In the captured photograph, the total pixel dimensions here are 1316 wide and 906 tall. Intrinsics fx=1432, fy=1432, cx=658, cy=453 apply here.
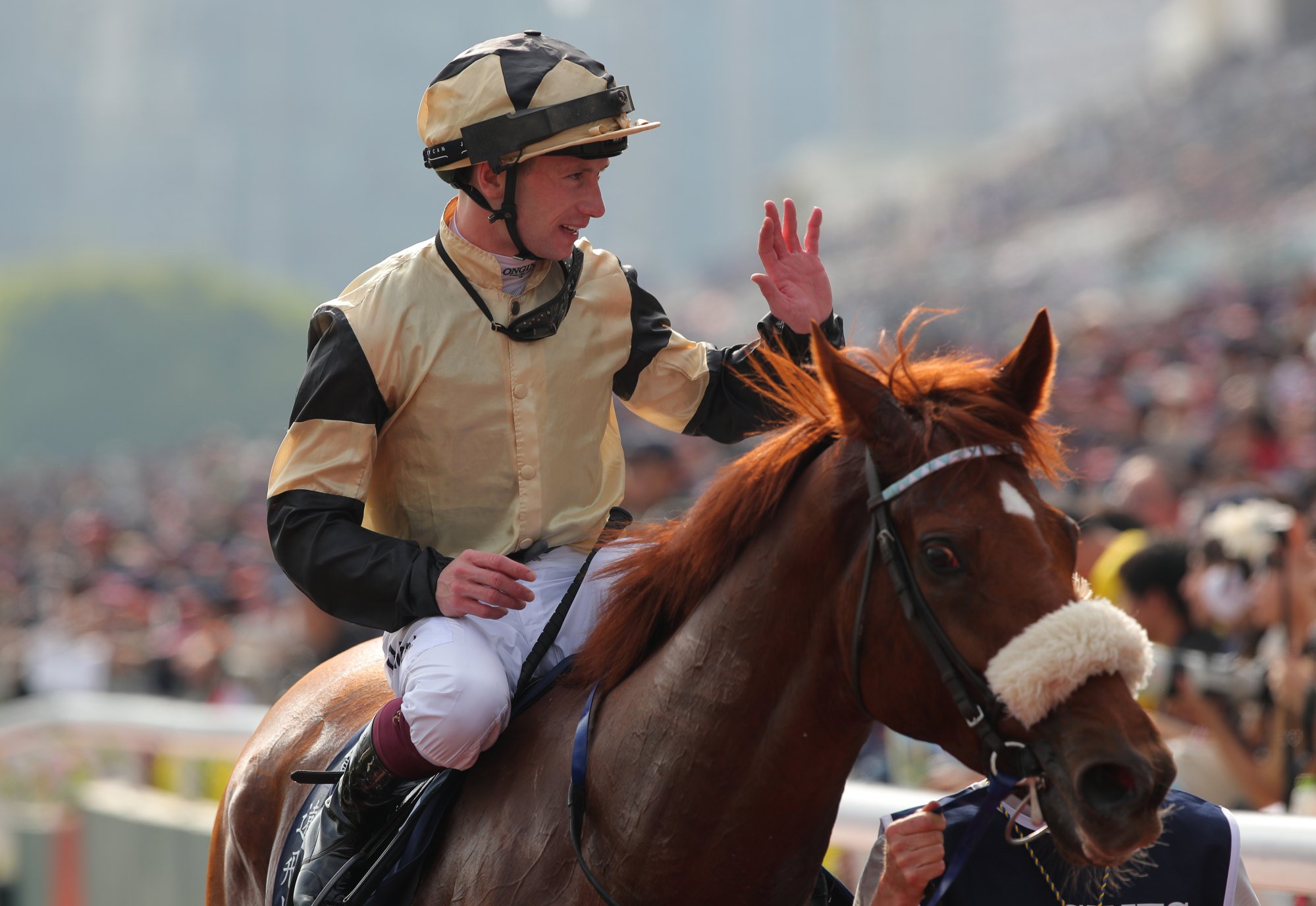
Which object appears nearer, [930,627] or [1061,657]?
[1061,657]

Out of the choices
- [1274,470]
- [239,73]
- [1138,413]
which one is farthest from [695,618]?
[239,73]

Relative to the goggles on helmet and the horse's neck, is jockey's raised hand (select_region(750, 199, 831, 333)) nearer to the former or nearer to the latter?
the goggles on helmet

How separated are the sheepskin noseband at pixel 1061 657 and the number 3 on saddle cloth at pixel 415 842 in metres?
0.69

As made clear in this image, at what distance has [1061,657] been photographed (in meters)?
1.69

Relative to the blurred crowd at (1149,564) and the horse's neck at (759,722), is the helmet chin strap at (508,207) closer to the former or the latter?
the blurred crowd at (1149,564)

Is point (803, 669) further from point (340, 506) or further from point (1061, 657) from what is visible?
point (340, 506)

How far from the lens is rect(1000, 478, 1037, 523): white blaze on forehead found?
184cm

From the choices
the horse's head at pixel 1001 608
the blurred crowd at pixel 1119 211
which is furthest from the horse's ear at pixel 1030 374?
the blurred crowd at pixel 1119 211

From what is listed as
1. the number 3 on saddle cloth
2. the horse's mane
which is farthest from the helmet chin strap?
the number 3 on saddle cloth

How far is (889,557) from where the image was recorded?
188 centimetres

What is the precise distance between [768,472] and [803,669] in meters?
0.29

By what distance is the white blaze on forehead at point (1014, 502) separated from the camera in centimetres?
184

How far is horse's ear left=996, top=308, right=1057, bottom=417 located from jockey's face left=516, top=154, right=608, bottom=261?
2.61ft

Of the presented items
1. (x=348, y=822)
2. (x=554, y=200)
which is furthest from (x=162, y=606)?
(x=554, y=200)
